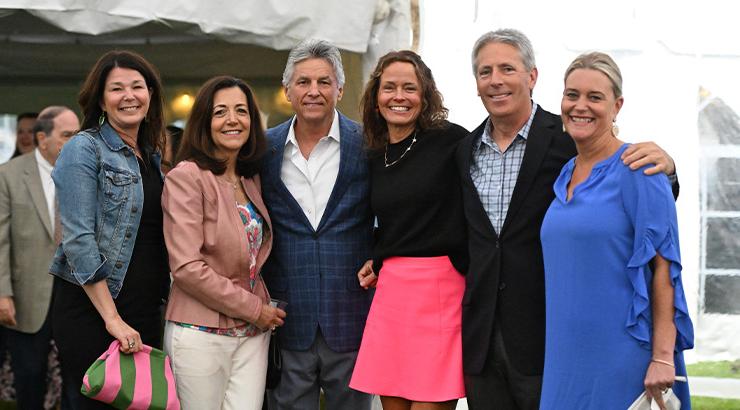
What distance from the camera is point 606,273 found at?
3002 mm

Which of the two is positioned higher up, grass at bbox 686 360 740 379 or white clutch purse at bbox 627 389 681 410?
white clutch purse at bbox 627 389 681 410

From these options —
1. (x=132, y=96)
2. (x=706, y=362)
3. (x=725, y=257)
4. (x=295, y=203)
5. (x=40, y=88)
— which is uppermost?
(x=40, y=88)

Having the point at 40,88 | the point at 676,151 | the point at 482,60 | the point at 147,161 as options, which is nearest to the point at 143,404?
the point at 147,161

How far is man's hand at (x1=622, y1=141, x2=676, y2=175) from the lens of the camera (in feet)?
9.65

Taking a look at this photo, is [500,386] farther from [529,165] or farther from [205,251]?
[205,251]

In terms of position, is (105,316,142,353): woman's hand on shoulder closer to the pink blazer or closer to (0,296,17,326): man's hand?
the pink blazer

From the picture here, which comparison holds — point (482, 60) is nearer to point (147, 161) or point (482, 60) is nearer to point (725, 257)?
point (147, 161)

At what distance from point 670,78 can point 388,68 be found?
217 cm

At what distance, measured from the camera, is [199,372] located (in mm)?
3559

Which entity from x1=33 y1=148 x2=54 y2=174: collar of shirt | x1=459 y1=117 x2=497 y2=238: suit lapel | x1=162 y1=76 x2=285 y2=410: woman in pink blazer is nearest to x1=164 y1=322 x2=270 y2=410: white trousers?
x1=162 y1=76 x2=285 y2=410: woman in pink blazer

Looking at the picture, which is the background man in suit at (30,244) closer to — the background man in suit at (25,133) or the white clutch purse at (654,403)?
the background man in suit at (25,133)

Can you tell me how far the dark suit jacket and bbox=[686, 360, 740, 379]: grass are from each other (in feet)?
7.99

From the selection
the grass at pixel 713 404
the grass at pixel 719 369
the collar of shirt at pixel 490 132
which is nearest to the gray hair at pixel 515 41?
the collar of shirt at pixel 490 132

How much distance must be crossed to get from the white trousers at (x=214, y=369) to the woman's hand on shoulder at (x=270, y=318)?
0.08 meters
